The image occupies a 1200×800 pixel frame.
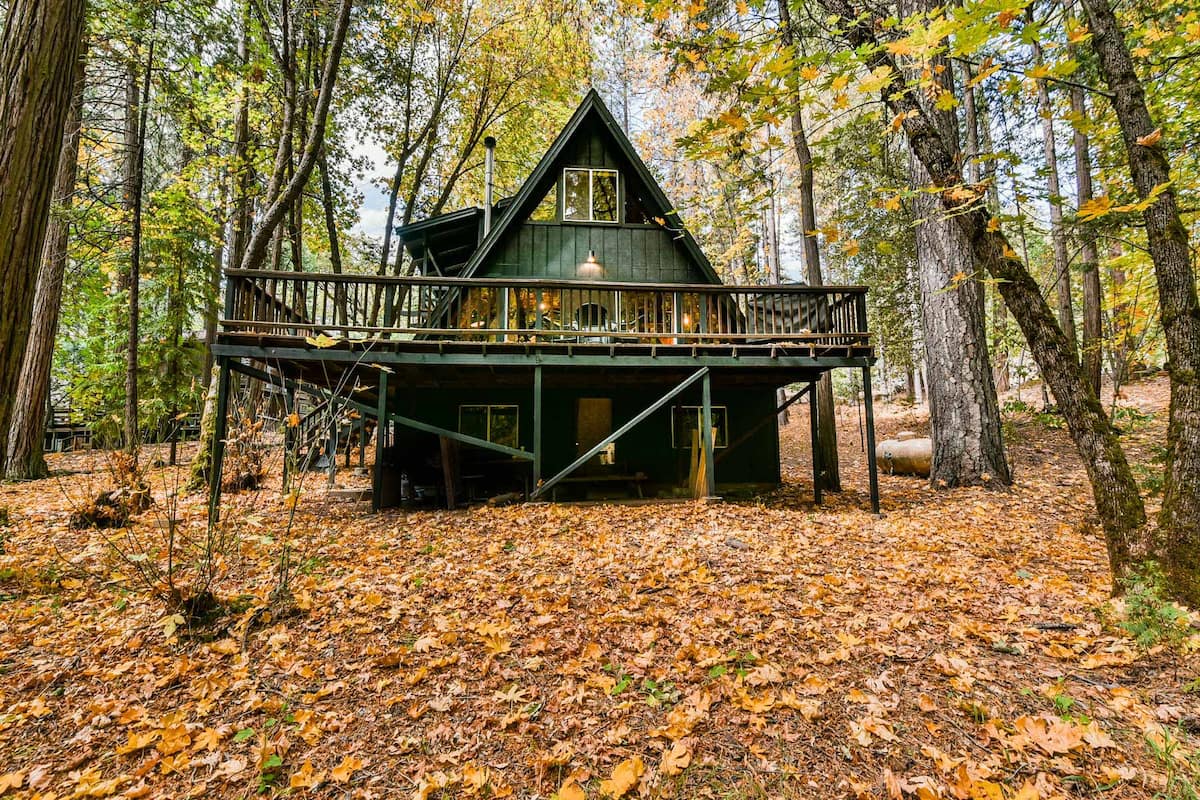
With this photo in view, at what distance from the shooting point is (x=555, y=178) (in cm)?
1096

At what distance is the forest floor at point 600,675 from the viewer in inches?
90.0

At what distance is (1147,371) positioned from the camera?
1490 cm

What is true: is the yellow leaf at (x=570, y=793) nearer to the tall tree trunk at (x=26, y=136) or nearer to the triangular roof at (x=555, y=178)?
the tall tree trunk at (x=26, y=136)

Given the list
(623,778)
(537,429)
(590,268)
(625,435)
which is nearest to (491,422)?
(625,435)

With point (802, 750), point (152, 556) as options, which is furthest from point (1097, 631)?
point (152, 556)

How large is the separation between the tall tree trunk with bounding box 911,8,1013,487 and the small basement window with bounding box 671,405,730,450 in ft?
13.1

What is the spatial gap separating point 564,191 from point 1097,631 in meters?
10.8

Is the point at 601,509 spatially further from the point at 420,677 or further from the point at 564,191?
the point at 564,191

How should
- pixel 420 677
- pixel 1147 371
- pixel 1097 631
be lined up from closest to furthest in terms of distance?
pixel 420 677 → pixel 1097 631 → pixel 1147 371

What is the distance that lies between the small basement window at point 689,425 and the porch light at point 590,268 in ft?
11.3

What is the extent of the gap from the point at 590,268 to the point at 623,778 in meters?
9.79

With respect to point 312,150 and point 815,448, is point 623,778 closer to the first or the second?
point 815,448

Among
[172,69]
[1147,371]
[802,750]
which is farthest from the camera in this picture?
[1147,371]

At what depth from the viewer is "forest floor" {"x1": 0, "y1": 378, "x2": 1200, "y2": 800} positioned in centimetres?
229
